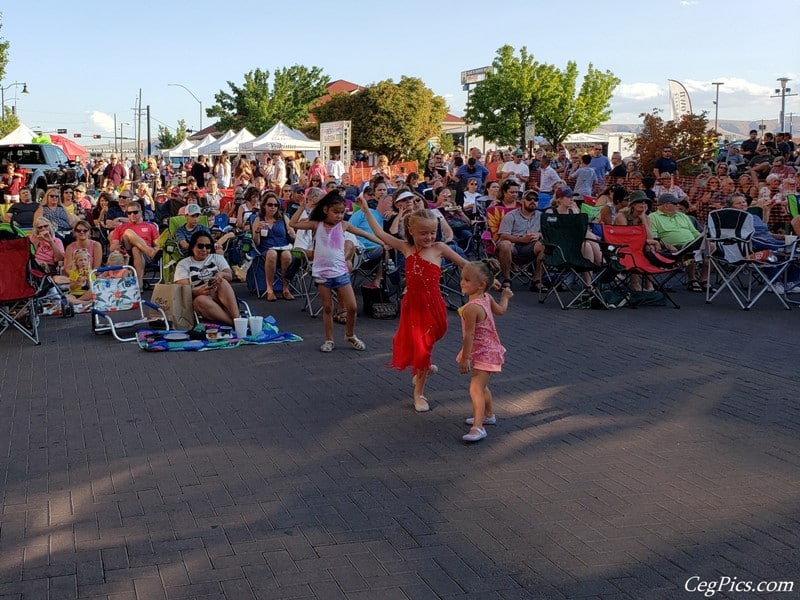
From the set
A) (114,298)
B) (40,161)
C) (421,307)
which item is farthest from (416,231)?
(40,161)

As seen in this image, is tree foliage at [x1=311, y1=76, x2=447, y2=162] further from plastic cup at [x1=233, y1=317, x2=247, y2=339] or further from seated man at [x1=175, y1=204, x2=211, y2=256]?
plastic cup at [x1=233, y1=317, x2=247, y2=339]

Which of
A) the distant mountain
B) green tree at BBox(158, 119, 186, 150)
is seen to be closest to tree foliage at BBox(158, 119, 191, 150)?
green tree at BBox(158, 119, 186, 150)

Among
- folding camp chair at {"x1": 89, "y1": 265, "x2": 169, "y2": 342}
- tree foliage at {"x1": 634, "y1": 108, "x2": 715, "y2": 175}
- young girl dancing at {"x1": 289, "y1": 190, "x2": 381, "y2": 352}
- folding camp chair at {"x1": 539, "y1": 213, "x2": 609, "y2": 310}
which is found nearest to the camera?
young girl dancing at {"x1": 289, "y1": 190, "x2": 381, "y2": 352}

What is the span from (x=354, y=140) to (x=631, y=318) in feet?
193

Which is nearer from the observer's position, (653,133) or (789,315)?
(789,315)

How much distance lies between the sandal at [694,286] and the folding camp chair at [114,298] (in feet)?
24.0

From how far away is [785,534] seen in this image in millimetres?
4387

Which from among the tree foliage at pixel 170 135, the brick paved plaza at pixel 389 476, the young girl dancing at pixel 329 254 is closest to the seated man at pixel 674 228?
the brick paved plaza at pixel 389 476

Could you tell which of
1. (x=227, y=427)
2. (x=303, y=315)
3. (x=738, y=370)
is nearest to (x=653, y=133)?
(x=303, y=315)

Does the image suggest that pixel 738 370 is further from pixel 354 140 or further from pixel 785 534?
pixel 354 140

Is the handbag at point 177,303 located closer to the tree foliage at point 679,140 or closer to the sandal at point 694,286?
the sandal at point 694,286

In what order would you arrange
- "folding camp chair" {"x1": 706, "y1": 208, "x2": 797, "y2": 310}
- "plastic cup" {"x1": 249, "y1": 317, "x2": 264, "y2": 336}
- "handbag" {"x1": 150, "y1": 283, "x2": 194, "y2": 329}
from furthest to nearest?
"folding camp chair" {"x1": 706, "y1": 208, "x2": 797, "y2": 310}, "handbag" {"x1": 150, "y1": 283, "x2": 194, "y2": 329}, "plastic cup" {"x1": 249, "y1": 317, "x2": 264, "y2": 336}

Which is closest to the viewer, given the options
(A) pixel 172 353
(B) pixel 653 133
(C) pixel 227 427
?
(C) pixel 227 427

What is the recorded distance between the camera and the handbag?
10.2 metres
